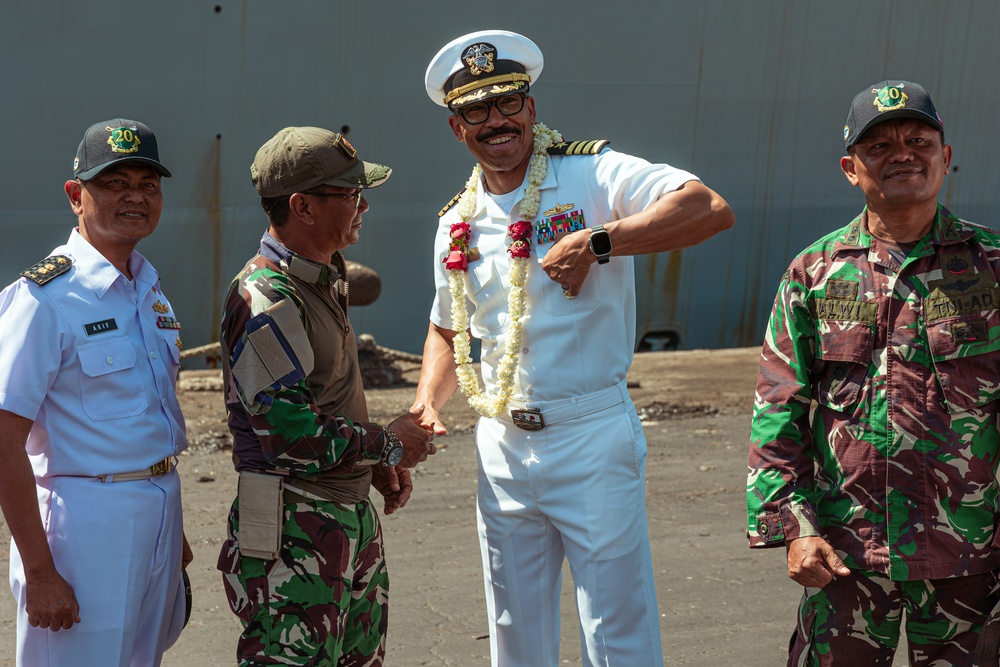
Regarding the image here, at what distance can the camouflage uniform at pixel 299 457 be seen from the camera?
229cm

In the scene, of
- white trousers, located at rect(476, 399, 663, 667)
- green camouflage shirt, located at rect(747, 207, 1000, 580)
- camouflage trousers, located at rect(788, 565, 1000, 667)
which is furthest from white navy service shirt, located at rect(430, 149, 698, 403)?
camouflage trousers, located at rect(788, 565, 1000, 667)

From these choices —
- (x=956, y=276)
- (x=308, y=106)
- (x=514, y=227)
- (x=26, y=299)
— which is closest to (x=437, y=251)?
(x=514, y=227)

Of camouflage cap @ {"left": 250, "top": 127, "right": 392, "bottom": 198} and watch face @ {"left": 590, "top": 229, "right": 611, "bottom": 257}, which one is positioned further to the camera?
watch face @ {"left": 590, "top": 229, "right": 611, "bottom": 257}

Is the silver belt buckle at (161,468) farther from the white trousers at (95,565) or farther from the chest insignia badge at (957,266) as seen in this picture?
the chest insignia badge at (957,266)

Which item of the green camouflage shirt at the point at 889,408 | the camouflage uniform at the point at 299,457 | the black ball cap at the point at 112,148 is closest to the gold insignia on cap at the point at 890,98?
the green camouflage shirt at the point at 889,408

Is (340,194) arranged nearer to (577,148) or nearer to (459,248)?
(459,248)

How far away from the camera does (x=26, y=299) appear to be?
2326 millimetres

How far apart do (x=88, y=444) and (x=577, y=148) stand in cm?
139

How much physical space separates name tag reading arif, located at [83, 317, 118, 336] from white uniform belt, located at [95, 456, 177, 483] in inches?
12.5

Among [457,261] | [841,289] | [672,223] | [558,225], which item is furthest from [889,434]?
[457,261]

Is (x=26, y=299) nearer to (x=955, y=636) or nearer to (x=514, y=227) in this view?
(x=514, y=227)

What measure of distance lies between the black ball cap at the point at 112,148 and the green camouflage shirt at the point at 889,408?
1.49 m

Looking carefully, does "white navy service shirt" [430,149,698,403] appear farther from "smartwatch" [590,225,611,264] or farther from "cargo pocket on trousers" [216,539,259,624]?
"cargo pocket on trousers" [216,539,259,624]

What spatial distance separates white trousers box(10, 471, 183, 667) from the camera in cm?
234
